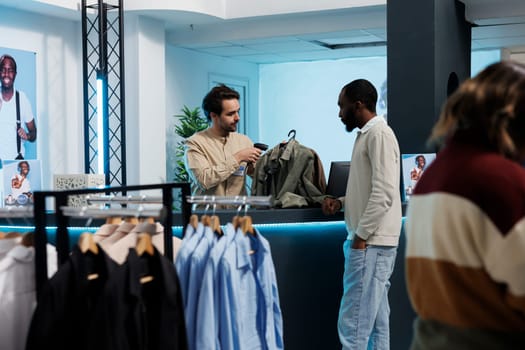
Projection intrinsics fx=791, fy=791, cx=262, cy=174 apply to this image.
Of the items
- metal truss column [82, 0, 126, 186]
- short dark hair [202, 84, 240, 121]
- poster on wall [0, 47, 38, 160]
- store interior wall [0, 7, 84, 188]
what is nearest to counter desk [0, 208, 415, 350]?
short dark hair [202, 84, 240, 121]

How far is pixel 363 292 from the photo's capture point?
3916mm

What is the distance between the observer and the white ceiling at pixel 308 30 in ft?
25.4

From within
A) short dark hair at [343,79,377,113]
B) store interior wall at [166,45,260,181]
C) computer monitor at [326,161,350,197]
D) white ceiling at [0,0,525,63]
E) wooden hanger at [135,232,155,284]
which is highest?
white ceiling at [0,0,525,63]

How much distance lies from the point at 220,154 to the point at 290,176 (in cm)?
54

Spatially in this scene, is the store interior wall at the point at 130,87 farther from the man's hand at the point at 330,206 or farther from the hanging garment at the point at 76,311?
the hanging garment at the point at 76,311

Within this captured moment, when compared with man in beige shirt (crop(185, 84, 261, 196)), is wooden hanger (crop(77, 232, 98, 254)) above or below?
below

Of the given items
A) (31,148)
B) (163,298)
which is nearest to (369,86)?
(163,298)

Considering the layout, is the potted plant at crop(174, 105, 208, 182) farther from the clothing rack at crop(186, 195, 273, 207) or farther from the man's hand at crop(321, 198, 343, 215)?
the clothing rack at crop(186, 195, 273, 207)

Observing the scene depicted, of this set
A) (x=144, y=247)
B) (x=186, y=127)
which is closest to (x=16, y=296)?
(x=144, y=247)

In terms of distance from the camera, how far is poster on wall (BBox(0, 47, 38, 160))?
7719 millimetres

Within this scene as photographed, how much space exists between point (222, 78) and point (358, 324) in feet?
23.4

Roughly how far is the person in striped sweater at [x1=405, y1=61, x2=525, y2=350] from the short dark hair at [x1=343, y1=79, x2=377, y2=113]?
84.4 inches

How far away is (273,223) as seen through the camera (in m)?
4.20

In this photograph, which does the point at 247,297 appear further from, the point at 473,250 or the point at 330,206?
the point at 330,206
